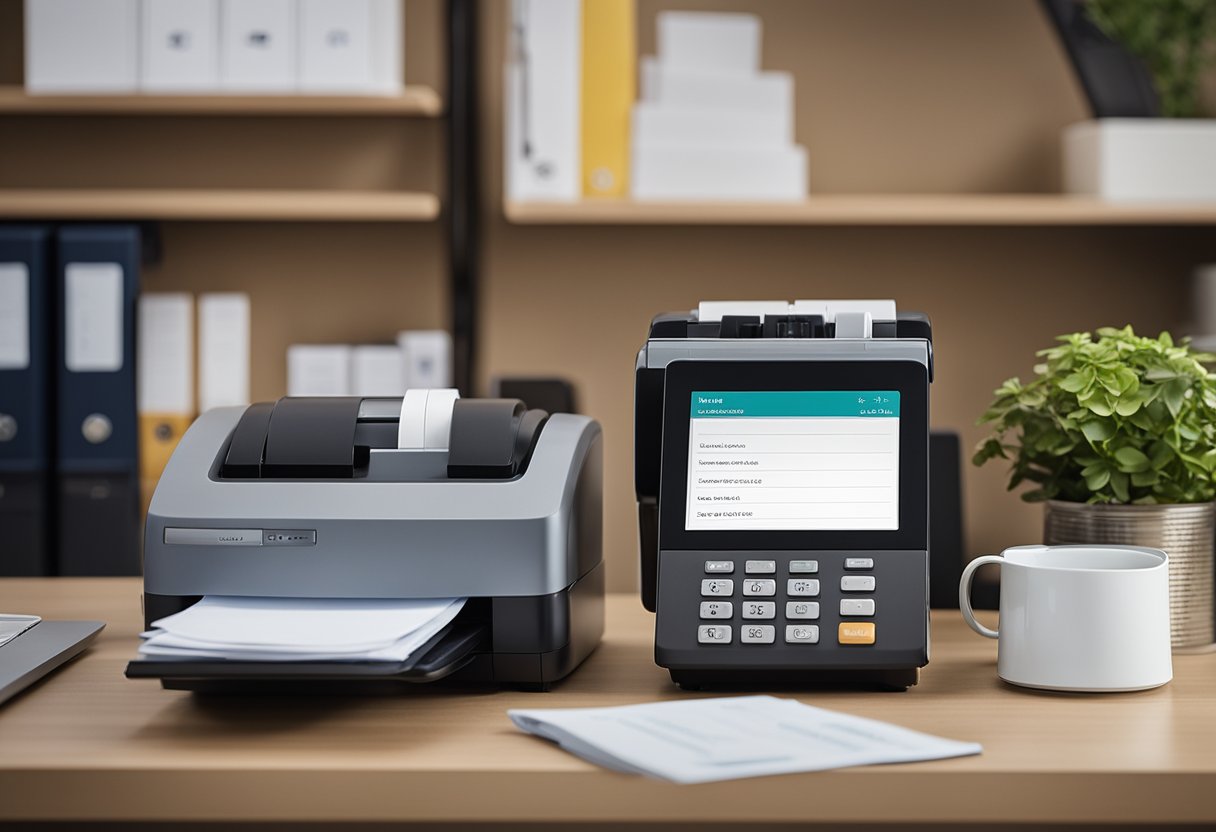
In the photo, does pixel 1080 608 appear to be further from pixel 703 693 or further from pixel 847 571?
pixel 703 693

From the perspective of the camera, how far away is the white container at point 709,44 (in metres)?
2.30

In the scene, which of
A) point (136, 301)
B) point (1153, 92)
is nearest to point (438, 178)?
point (136, 301)

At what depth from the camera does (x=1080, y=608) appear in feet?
2.88

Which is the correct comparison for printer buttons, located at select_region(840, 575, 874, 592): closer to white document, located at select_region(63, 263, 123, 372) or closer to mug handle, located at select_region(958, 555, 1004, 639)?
mug handle, located at select_region(958, 555, 1004, 639)

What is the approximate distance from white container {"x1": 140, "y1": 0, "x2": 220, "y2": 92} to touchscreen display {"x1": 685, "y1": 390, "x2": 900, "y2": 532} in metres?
1.60

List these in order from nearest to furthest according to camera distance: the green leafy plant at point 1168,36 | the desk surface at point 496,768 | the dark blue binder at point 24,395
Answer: the desk surface at point 496,768 → the dark blue binder at point 24,395 → the green leafy plant at point 1168,36

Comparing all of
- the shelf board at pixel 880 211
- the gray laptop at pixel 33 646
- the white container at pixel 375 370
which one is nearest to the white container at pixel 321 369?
the white container at pixel 375 370

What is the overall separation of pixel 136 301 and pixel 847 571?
168 cm

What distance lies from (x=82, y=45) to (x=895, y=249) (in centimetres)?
156

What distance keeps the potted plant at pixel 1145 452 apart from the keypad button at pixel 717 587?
322 mm

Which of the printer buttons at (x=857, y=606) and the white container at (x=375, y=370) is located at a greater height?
the white container at (x=375, y=370)

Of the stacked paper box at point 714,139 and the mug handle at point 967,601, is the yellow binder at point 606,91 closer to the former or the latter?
the stacked paper box at point 714,139

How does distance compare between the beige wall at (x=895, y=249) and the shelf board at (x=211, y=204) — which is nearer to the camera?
the shelf board at (x=211, y=204)

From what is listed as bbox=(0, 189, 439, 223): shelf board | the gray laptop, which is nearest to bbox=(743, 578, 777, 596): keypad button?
the gray laptop
